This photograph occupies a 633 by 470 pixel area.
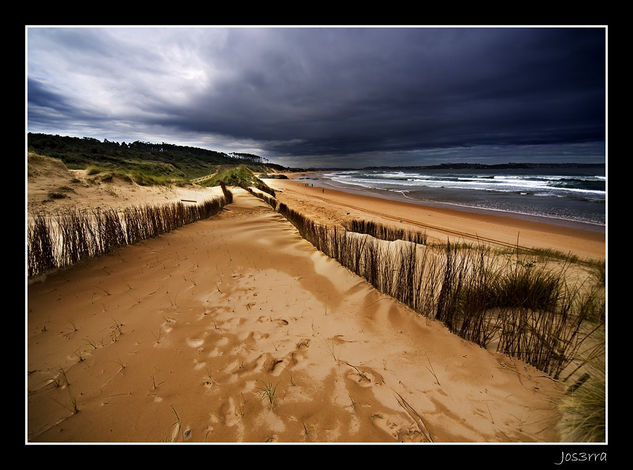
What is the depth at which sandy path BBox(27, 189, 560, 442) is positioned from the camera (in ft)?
5.43

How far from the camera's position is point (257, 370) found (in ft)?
7.13

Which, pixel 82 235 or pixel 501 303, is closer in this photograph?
pixel 501 303

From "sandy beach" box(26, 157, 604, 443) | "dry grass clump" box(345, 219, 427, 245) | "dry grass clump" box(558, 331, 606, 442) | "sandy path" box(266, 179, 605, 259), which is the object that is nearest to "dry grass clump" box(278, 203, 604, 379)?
"sandy beach" box(26, 157, 604, 443)

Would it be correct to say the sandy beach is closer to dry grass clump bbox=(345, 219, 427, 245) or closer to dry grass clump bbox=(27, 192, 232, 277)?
dry grass clump bbox=(27, 192, 232, 277)

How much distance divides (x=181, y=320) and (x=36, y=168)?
56.1 ft

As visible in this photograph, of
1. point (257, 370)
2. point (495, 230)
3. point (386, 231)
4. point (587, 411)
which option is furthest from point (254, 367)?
point (495, 230)

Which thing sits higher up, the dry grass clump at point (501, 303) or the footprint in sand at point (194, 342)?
the dry grass clump at point (501, 303)

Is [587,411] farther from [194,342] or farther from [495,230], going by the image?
[495,230]

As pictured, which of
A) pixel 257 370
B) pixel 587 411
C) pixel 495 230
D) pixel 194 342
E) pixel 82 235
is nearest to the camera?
pixel 587 411

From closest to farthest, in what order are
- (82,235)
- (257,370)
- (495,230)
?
(257,370) → (82,235) → (495,230)

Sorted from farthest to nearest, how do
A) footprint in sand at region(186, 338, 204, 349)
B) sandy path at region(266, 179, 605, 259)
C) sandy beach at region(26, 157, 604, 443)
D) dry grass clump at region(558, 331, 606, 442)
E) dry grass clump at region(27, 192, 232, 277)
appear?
sandy path at region(266, 179, 605, 259) < dry grass clump at region(27, 192, 232, 277) < footprint in sand at region(186, 338, 204, 349) < sandy beach at region(26, 157, 604, 443) < dry grass clump at region(558, 331, 606, 442)

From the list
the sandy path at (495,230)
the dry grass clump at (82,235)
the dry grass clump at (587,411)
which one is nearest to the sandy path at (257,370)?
the dry grass clump at (587,411)

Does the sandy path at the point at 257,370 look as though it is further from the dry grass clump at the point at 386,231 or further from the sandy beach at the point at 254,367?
the dry grass clump at the point at 386,231

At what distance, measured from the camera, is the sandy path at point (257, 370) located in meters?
1.66
